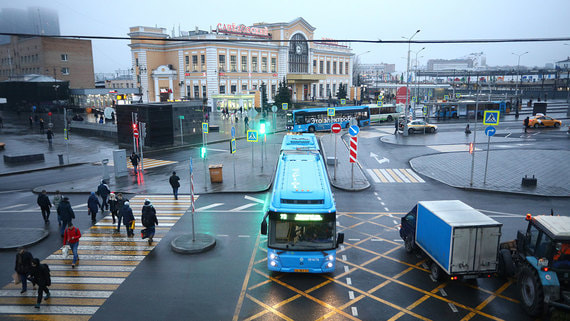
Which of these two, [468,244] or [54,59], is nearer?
[468,244]

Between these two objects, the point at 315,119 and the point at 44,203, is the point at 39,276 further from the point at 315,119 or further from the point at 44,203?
the point at 315,119

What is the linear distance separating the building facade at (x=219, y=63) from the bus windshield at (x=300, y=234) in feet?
196

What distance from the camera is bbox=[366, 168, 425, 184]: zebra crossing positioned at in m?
24.1

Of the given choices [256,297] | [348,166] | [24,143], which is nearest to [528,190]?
[348,166]

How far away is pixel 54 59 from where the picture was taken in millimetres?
89250

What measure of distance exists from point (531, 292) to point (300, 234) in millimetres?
6000

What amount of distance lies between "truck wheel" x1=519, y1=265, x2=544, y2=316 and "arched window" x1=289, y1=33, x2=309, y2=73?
292 ft

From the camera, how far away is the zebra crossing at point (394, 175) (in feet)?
79.0

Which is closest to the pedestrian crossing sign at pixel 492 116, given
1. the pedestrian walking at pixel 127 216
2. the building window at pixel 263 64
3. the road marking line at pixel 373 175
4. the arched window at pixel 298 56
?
the road marking line at pixel 373 175

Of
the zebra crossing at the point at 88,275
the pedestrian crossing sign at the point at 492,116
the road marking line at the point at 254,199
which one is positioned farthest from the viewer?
the pedestrian crossing sign at the point at 492,116

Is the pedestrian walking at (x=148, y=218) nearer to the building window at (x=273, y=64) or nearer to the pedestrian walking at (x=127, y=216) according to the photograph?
the pedestrian walking at (x=127, y=216)

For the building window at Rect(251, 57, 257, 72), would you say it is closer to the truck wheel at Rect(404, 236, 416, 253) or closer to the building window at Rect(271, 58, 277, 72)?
the building window at Rect(271, 58, 277, 72)

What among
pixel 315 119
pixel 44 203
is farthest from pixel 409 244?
pixel 315 119

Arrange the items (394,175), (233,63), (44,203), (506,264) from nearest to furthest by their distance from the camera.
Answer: (506,264) → (44,203) → (394,175) → (233,63)
